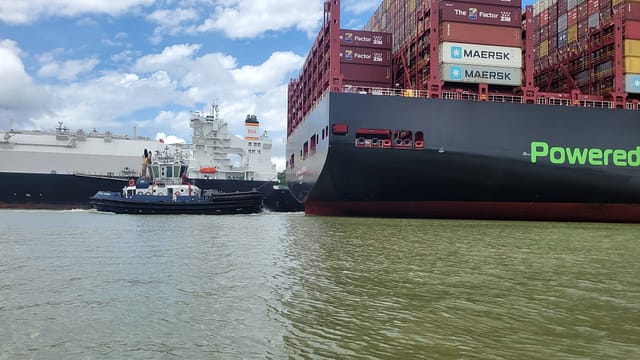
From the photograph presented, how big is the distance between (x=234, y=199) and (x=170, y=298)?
24646 mm

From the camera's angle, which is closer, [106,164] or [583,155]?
[583,155]

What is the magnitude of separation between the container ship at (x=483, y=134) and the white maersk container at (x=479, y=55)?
5 centimetres

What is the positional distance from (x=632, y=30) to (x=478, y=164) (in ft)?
34.1

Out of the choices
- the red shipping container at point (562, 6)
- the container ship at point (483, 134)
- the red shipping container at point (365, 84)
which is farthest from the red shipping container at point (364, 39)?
the red shipping container at point (562, 6)

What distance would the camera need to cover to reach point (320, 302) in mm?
6352

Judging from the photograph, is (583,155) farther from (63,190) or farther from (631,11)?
(63,190)

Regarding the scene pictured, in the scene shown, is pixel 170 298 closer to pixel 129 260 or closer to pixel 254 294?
pixel 254 294

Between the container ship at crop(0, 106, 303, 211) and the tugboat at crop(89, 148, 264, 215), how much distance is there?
21.0ft

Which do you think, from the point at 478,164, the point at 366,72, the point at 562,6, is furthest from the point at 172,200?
the point at 562,6

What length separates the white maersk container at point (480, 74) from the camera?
74.6 ft

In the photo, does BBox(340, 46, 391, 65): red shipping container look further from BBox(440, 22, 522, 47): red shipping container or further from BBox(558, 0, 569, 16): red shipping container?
BBox(558, 0, 569, 16): red shipping container

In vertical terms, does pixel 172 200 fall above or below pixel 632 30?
below

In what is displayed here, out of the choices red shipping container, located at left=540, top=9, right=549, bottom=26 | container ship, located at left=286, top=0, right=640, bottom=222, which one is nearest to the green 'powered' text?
container ship, located at left=286, top=0, right=640, bottom=222

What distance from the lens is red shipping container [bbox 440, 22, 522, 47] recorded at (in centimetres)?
2294
